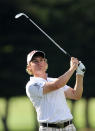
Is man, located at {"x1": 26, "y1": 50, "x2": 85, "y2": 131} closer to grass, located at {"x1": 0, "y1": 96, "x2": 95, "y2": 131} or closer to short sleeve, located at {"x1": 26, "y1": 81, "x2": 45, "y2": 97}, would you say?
short sleeve, located at {"x1": 26, "y1": 81, "x2": 45, "y2": 97}

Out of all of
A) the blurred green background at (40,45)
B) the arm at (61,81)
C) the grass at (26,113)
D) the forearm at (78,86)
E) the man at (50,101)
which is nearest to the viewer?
the arm at (61,81)

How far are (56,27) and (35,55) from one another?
308 inches

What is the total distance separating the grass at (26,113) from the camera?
44.7 feet

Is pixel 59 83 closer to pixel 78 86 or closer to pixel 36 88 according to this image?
pixel 36 88

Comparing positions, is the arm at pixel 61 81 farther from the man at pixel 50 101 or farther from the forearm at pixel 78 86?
the forearm at pixel 78 86

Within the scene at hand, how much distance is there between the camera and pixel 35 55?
588 centimetres

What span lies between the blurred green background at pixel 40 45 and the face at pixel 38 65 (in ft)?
24.4

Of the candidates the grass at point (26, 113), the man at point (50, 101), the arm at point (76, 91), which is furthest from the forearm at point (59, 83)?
the grass at point (26, 113)

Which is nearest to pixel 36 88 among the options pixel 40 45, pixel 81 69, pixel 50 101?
pixel 50 101

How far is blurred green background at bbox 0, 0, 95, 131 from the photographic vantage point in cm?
1344

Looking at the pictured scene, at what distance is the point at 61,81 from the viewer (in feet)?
18.3

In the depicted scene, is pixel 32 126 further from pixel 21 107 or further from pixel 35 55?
pixel 35 55

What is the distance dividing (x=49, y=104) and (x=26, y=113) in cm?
812

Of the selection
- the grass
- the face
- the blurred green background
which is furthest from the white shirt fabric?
the grass
